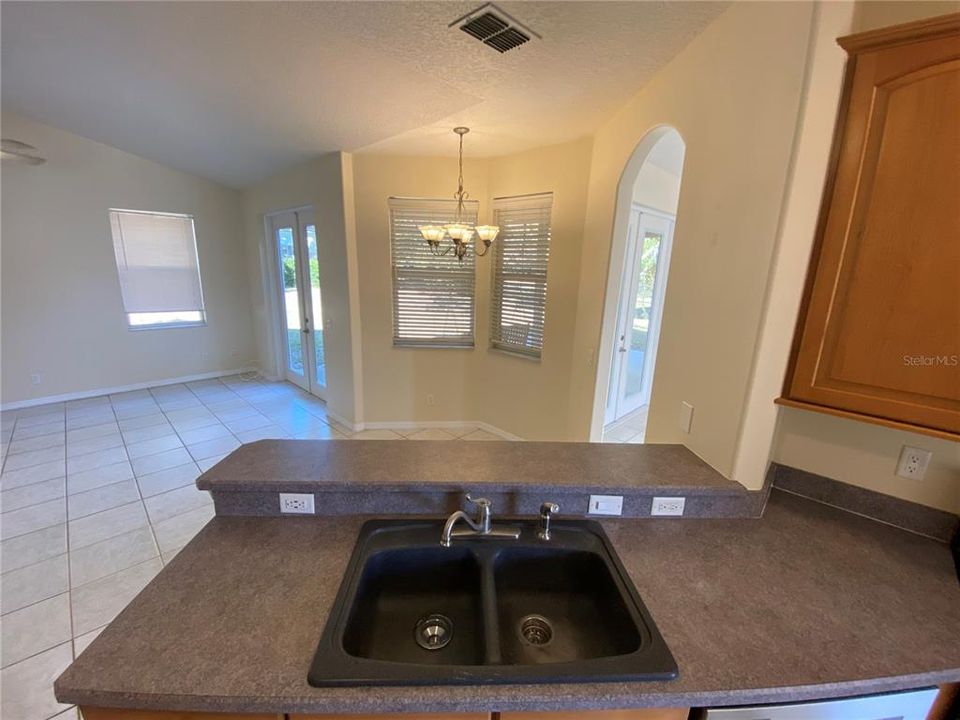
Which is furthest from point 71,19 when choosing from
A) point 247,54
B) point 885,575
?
point 885,575

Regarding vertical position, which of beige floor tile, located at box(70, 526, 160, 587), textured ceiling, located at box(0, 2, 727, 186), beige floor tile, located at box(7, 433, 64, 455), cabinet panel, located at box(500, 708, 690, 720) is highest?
textured ceiling, located at box(0, 2, 727, 186)

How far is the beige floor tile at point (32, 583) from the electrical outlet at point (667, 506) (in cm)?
292

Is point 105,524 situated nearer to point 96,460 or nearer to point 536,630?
point 96,460

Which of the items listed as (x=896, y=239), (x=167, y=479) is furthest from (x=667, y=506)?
(x=167, y=479)

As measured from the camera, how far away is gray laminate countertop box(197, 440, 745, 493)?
4.05 ft

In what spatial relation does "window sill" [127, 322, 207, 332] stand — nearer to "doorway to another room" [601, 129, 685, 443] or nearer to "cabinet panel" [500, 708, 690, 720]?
"doorway to another room" [601, 129, 685, 443]

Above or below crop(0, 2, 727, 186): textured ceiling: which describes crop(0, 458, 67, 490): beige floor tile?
below

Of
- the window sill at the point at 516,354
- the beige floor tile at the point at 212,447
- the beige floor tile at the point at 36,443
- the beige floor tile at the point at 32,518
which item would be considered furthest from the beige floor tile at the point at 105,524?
the window sill at the point at 516,354

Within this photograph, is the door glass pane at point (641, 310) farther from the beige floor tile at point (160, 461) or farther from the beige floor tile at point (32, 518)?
the beige floor tile at point (32, 518)

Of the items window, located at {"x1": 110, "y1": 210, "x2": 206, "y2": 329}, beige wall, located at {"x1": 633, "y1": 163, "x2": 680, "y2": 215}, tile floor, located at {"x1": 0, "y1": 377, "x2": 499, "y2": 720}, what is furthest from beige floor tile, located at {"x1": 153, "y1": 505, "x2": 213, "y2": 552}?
beige wall, located at {"x1": 633, "y1": 163, "x2": 680, "y2": 215}

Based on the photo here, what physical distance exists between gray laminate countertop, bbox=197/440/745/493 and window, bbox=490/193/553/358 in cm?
202

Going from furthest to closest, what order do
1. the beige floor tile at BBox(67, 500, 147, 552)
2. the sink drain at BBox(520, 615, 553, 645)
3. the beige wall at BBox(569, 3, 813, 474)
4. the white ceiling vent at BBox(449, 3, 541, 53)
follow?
the beige floor tile at BBox(67, 500, 147, 552) → the white ceiling vent at BBox(449, 3, 541, 53) → the beige wall at BBox(569, 3, 813, 474) → the sink drain at BBox(520, 615, 553, 645)

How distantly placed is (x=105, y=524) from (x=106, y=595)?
0.74m

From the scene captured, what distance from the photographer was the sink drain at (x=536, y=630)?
1047mm
